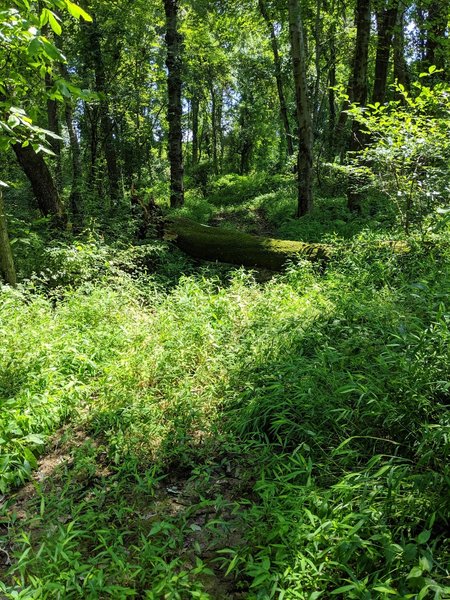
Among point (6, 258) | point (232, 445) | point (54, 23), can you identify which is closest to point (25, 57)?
point (54, 23)

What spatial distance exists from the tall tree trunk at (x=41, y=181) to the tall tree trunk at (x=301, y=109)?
5624 millimetres

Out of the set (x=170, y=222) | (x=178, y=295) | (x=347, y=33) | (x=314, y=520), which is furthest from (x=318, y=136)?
(x=314, y=520)

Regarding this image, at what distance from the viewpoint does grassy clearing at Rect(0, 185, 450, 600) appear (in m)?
2.09

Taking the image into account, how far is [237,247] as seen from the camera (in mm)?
7441

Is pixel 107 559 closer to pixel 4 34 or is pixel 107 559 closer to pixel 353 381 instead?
pixel 353 381

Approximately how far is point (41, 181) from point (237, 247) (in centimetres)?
373

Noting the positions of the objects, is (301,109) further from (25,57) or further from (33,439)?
(33,439)

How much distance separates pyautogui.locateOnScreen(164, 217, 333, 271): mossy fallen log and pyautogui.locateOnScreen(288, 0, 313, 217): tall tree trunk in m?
3.41

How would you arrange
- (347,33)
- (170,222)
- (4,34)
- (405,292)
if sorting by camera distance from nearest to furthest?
1. (4,34)
2. (405,292)
3. (170,222)
4. (347,33)

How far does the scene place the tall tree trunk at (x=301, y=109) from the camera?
891cm

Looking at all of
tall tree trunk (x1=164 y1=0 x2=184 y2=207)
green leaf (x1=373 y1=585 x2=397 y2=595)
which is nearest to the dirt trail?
green leaf (x1=373 y1=585 x2=397 y2=595)

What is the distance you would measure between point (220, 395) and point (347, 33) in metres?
14.4

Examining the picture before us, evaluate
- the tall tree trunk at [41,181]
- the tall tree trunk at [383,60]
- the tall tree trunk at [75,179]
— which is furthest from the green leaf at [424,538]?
the tall tree trunk at [383,60]

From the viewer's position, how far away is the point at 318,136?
15438mm
